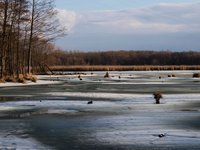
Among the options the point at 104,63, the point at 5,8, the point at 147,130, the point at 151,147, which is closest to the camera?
the point at 151,147

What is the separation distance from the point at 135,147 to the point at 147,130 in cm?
220

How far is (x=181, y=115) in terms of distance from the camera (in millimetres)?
14641

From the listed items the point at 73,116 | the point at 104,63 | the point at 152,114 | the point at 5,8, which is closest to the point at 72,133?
the point at 73,116

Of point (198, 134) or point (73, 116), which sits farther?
point (73, 116)

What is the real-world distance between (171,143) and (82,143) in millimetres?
1806

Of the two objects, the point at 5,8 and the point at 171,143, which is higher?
the point at 5,8

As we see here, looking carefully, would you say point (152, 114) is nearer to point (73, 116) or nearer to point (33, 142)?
point (73, 116)

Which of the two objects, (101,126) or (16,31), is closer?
(101,126)


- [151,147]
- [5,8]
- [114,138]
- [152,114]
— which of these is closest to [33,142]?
Answer: [114,138]

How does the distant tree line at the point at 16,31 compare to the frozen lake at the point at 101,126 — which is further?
the distant tree line at the point at 16,31

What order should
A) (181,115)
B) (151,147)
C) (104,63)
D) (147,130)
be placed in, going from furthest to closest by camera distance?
(104,63) → (181,115) → (147,130) → (151,147)

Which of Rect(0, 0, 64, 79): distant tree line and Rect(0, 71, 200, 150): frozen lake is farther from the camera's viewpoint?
Rect(0, 0, 64, 79): distant tree line

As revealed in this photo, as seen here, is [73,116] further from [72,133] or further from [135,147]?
[135,147]

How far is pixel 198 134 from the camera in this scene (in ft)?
35.5
